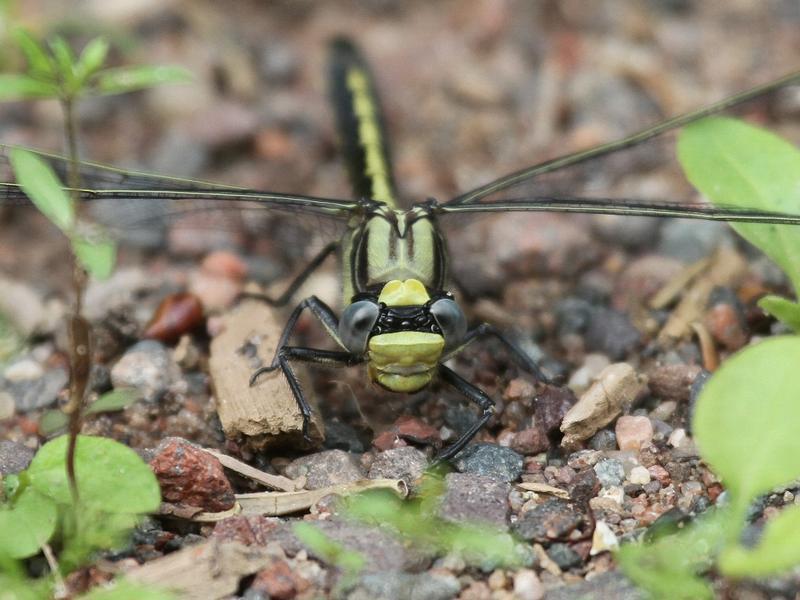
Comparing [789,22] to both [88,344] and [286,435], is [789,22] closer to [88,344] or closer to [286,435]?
[286,435]

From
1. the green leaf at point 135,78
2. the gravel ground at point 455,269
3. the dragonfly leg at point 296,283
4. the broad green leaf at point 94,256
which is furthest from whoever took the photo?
the dragonfly leg at point 296,283

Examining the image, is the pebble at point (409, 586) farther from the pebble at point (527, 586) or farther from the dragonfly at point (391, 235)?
the dragonfly at point (391, 235)

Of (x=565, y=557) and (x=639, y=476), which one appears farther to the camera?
(x=639, y=476)

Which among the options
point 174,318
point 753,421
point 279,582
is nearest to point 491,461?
point 279,582

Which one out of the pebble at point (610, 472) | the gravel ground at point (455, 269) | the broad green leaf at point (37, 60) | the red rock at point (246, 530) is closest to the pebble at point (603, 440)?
the gravel ground at point (455, 269)

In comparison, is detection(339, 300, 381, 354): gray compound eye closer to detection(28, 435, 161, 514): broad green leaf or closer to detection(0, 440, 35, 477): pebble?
detection(28, 435, 161, 514): broad green leaf

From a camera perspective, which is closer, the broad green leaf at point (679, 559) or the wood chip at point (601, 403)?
the broad green leaf at point (679, 559)

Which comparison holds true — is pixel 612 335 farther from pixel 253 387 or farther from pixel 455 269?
pixel 253 387

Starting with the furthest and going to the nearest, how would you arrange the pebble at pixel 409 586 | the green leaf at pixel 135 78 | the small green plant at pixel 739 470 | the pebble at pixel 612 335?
the pebble at pixel 612 335 < the green leaf at pixel 135 78 < the pebble at pixel 409 586 < the small green plant at pixel 739 470
